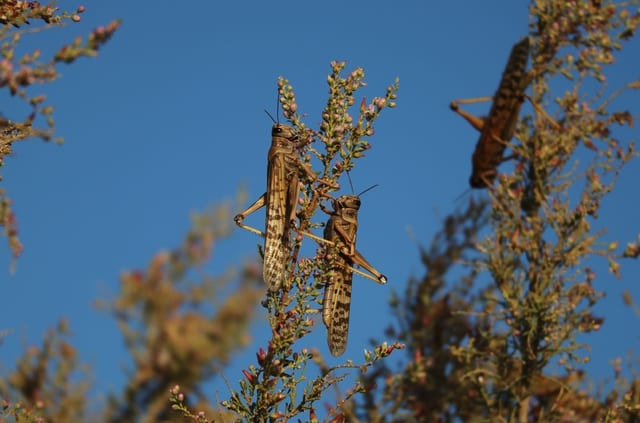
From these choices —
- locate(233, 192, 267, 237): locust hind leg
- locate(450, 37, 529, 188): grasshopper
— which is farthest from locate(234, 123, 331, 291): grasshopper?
locate(450, 37, 529, 188): grasshopper

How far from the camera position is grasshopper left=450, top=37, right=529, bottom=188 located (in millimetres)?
8953

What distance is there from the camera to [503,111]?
9.02 m

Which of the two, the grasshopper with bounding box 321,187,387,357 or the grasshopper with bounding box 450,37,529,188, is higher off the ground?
the grasshopper with bounding box 450,37,529,188

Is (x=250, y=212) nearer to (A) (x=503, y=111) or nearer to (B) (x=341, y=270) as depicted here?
(B) (x=341, y=270)

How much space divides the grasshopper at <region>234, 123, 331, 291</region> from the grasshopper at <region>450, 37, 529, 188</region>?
221cm

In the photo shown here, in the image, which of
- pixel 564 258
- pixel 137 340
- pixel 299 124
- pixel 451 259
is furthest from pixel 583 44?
pixel 137 340

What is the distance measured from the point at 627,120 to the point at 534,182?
1.30 m

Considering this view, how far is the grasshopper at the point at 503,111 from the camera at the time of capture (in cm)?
895

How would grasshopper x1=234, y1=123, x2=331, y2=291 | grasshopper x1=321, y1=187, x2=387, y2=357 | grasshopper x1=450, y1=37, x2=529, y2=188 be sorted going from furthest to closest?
grasshopper x1=450, y1=37, x2=529, y2=188 → grasshopper x1=321, y1=187, x2=387, y2=357 → grasshopper x1=234, y1=123, x2=331, y2=291

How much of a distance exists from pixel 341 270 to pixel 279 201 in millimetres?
1119

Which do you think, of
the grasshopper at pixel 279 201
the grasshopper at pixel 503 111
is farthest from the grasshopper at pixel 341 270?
the grasshopper at pixel 503 111

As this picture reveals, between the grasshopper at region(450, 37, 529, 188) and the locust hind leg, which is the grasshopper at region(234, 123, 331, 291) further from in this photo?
the grasshopper at region(450, 37, 529, 188)

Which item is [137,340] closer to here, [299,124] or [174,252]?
[174,252]

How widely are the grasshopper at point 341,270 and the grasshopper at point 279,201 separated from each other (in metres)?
0.53
